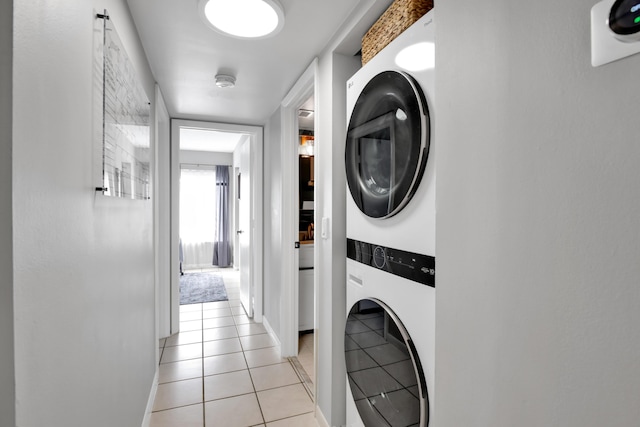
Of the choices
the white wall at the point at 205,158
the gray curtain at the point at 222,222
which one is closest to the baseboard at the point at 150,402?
the gray curtain at the point at 222,222

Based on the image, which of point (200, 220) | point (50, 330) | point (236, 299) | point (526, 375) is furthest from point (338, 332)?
point (200, 220)

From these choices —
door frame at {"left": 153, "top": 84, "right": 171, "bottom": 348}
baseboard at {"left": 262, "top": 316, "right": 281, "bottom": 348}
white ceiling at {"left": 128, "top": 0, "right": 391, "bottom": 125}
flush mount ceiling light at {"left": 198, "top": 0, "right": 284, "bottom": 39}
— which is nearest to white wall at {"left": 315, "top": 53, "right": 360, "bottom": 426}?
white ceiling at {"left": 128, "top": 0, "right": 391, "bottom": 125}

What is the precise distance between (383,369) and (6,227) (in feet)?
3.95

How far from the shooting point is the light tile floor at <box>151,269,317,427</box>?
6.49ft

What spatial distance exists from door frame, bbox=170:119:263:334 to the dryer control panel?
6.92 feet

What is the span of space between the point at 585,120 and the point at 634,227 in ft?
0.63

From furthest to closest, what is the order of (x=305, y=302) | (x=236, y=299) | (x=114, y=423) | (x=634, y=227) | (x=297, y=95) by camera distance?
(x=236, y=299) → (x=305, y=302) → (x=297, y=95) → (x=114, y=423) → (x=634, y=227)

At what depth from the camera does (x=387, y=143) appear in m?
1.21

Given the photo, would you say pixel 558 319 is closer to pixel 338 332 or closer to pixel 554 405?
pixel 554 405

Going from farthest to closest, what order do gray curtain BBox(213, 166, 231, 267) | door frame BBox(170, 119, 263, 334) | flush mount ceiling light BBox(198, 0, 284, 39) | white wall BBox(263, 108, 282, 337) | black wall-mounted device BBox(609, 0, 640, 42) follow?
gray curtain BBox(213, 166, 231, 267)
door frame BBox(170, 119, 263, 334)
white wall BBox(263, 108, 282, 337)
flush mount ceiling light BBox(198, 0, 284, 39)
black wall-mounted device BBox(609, 0, 640, 42)

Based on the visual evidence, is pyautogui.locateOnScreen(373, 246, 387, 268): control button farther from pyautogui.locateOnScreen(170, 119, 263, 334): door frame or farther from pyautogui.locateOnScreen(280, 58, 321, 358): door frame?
pyautogui.locateOnScreen(170, 119, 263, 334): door frame

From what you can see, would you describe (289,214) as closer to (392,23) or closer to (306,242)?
(306,242)

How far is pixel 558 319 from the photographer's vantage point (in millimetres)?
578

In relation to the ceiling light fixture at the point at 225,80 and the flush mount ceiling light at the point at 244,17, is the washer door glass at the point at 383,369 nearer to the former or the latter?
the flush mount ceiling light at the point at 244,17
